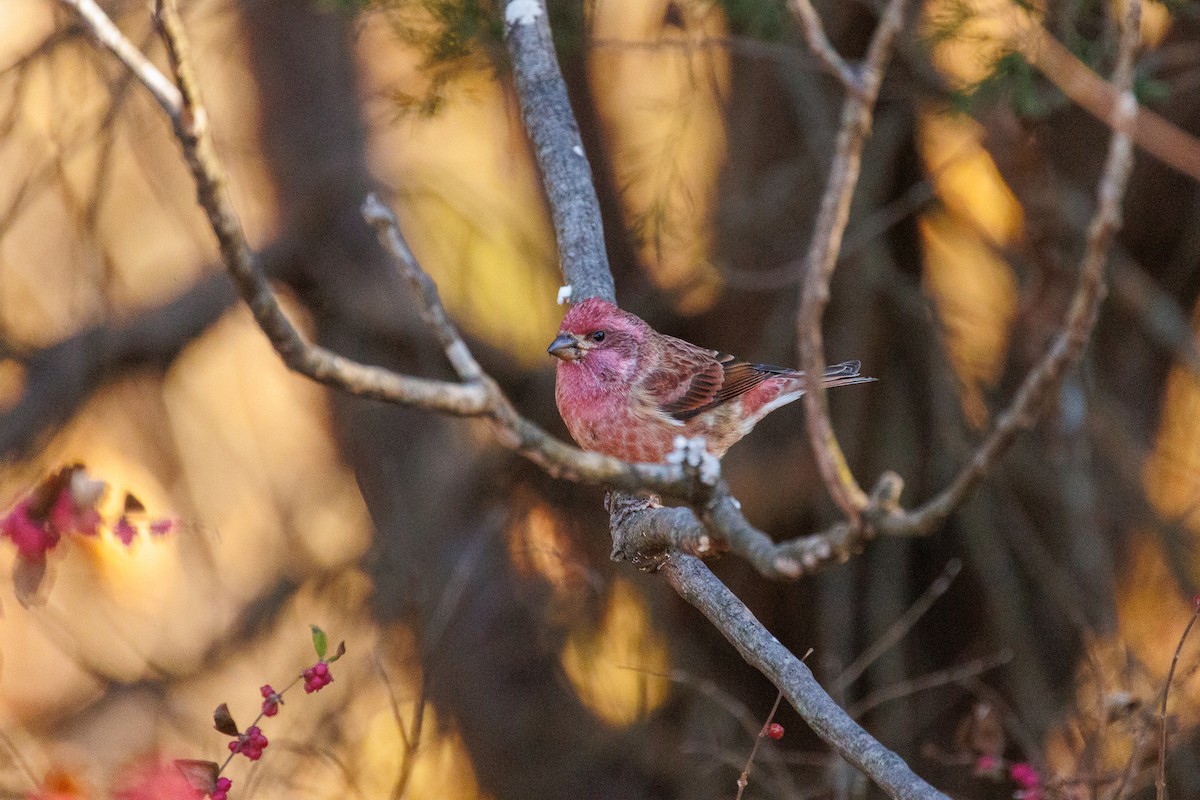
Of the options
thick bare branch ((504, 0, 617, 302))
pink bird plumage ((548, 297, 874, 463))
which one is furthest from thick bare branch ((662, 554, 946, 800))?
thick bare branch ((504, 0, 617, 302))

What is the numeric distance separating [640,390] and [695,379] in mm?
350

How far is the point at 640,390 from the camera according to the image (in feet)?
11.8

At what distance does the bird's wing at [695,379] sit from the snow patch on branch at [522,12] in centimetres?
115

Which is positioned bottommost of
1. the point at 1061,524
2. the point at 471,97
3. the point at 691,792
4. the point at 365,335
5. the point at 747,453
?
the point at 691,792

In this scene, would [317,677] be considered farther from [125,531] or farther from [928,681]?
[928,681]

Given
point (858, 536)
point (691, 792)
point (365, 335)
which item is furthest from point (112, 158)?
point (858, 536)

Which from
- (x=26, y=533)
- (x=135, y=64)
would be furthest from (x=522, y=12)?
(x=135, y=64)

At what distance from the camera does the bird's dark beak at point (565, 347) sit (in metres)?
3.37

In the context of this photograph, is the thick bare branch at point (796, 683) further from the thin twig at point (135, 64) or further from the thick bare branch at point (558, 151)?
the thin twig at point (135, 64)

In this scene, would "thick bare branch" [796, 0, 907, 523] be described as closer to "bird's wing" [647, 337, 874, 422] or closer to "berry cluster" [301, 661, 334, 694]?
"berry cluster" [301, 661, 334, 694]

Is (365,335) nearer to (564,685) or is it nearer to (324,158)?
(324,158)

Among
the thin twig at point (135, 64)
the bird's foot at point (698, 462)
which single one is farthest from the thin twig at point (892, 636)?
the thin twig at point (135, 64)

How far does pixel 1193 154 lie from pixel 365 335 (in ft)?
12.6

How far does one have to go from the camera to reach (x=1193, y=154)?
9.29 ft
